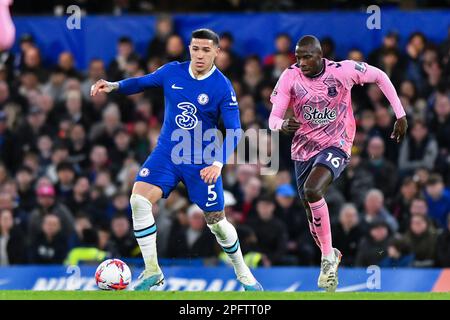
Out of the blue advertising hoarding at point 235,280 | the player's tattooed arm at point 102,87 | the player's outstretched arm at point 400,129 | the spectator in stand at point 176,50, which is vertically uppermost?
the spectator in stand at point 176,50

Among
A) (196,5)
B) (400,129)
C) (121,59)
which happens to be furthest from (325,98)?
(196,5)

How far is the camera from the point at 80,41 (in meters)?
21.7

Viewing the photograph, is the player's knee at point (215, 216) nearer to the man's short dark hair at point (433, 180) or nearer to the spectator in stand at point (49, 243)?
the spectator in stand at point (49, 243)

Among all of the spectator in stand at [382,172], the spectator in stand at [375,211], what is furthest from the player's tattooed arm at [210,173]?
the spectator in stand at [382,172]

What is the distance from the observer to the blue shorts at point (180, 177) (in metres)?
13.2

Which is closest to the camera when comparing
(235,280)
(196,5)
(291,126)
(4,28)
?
(4,28)

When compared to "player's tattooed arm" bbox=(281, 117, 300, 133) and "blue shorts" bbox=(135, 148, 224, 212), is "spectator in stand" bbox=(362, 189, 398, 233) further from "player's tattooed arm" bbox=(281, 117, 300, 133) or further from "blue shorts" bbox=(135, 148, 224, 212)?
"player's tattooed arm" bbox=(281, 117, 300, 133)

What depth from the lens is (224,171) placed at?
19.2 meters

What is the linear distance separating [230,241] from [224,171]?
5694mm

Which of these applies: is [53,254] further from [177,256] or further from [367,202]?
[367,202]

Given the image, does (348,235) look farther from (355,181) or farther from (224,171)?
(224,171)

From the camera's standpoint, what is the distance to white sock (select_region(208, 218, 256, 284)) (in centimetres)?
1345
